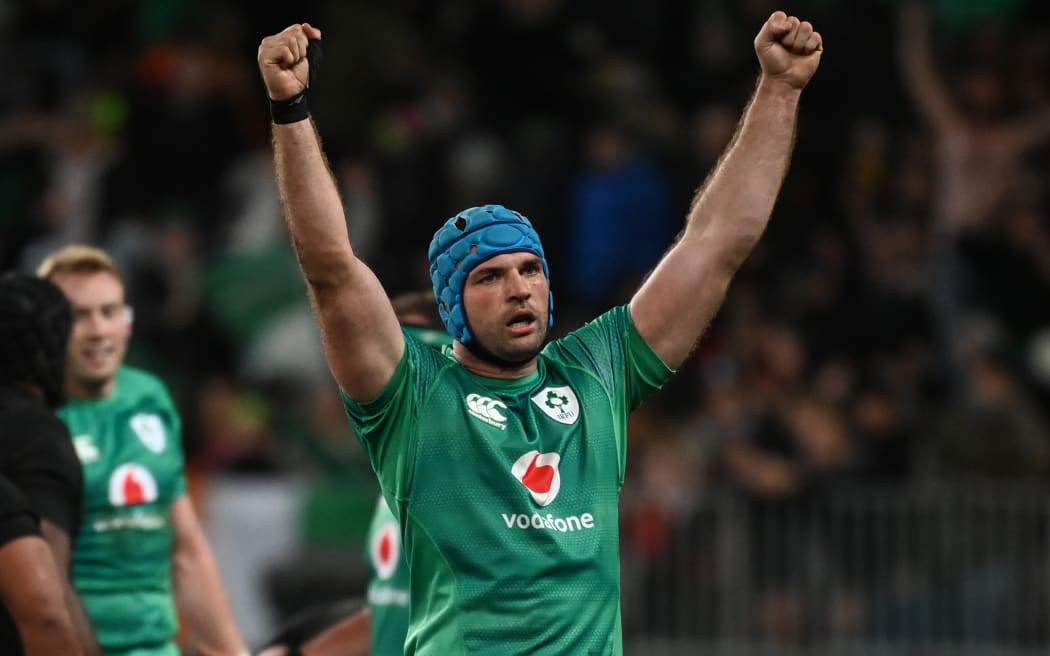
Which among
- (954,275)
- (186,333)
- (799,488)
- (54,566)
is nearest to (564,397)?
(54,566)

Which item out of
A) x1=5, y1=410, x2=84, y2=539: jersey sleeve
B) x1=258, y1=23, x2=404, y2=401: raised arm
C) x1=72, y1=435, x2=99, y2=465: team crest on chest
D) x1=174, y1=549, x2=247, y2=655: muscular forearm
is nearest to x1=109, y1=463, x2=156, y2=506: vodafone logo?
x1=72, y1=435, x2=99, y2=465: team crest on chest

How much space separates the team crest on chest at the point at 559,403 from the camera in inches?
223

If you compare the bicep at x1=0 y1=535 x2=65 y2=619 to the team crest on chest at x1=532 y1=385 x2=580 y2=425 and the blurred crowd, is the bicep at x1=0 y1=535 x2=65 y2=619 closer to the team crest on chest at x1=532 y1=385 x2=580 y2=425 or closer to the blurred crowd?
the team crest on chest at x1=532 y1=385 x2=580 y2=425

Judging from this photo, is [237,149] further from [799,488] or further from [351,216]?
[799,488]

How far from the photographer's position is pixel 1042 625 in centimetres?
1188

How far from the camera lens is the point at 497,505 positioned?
5469 millimetres

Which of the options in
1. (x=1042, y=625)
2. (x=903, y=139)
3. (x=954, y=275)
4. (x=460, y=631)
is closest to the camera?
(x=460, y=631)

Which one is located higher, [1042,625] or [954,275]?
[954,275]

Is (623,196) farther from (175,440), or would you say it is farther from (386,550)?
(386,550)

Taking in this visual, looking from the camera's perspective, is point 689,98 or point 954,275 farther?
point 689,98

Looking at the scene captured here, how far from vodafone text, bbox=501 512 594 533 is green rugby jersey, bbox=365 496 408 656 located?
1.85m

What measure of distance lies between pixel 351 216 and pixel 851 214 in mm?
3803

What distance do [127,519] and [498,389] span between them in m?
2.48

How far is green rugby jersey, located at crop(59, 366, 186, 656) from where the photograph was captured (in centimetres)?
750
